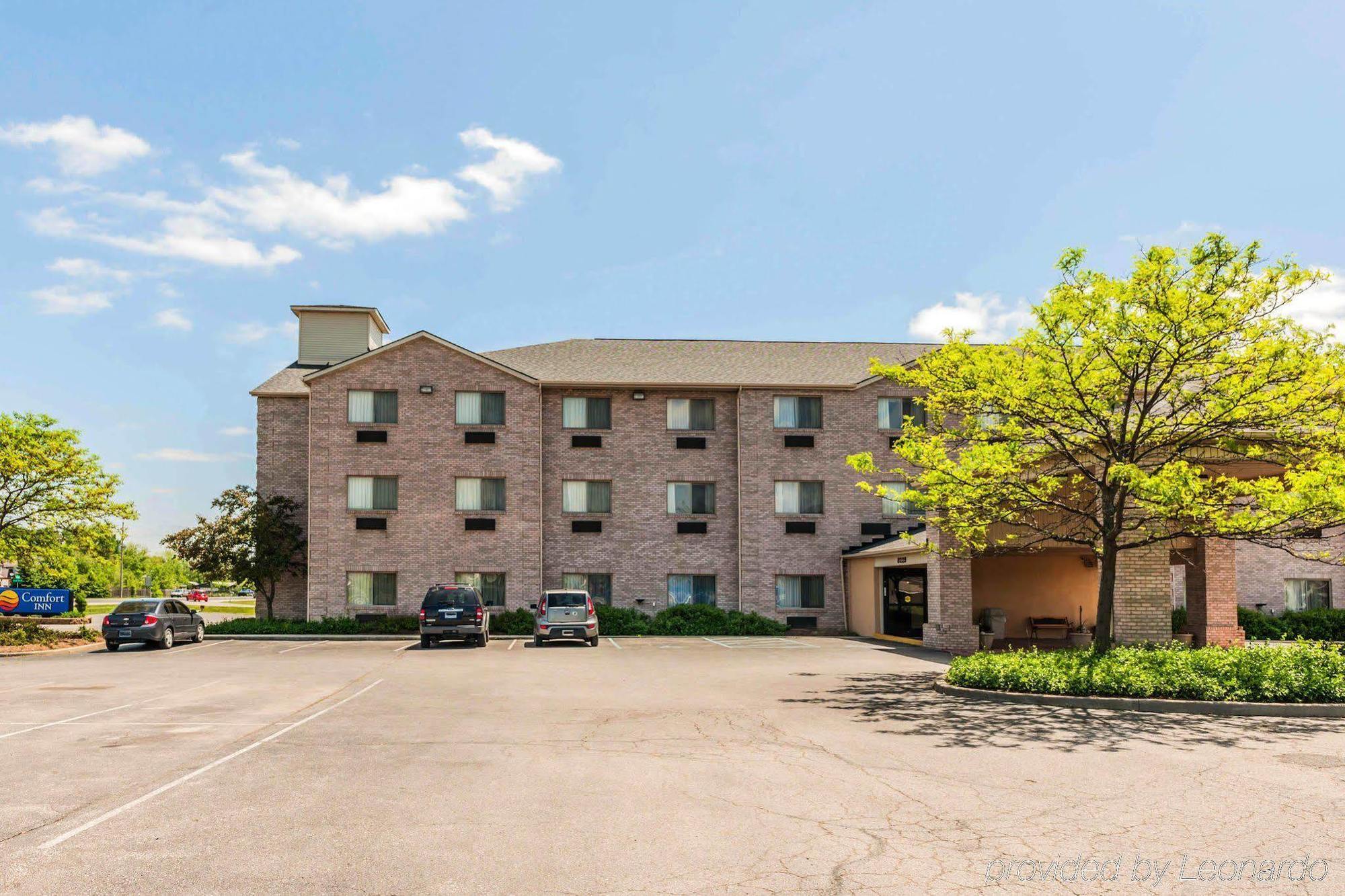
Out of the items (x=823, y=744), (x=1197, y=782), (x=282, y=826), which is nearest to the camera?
(x=282, y=826)

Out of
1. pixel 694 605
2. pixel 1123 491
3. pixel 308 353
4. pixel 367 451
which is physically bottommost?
pixel 694 605

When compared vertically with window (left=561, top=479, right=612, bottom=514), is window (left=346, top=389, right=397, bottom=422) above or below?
above

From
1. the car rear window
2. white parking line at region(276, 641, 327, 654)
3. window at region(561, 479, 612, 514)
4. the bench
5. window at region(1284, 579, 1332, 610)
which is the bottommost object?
white parking line at region(276, 641, 327, 654)

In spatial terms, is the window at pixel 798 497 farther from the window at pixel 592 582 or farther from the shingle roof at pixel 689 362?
the window at pixel 592 582

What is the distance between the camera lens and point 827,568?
3566 cm

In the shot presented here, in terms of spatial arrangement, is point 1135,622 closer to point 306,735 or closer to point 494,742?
point 494,742

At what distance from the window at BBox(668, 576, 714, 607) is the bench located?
1112 centimetres

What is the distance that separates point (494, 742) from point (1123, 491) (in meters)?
11.2

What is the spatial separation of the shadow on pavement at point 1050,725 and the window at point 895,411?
70.1 ft

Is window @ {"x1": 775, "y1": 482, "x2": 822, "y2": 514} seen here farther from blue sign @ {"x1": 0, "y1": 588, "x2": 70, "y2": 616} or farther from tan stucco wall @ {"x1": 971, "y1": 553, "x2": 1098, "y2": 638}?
blue sign @ {"x1": 0, "y1": 588, "x2": 70, "y2": 616}

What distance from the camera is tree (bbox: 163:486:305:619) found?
3391cm

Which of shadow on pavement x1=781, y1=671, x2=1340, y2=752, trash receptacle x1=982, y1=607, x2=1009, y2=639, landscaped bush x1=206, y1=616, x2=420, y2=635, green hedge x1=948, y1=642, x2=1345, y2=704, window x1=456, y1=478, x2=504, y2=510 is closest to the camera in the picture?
shadow on pavement x1=781, y1=671, x2=1340, y2=752

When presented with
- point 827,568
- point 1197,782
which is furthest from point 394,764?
point 827,568

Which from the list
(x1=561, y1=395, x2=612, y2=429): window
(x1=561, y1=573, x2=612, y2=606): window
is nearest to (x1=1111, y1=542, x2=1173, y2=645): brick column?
(x1=561, y1=573, x2=612, y2=606): window
